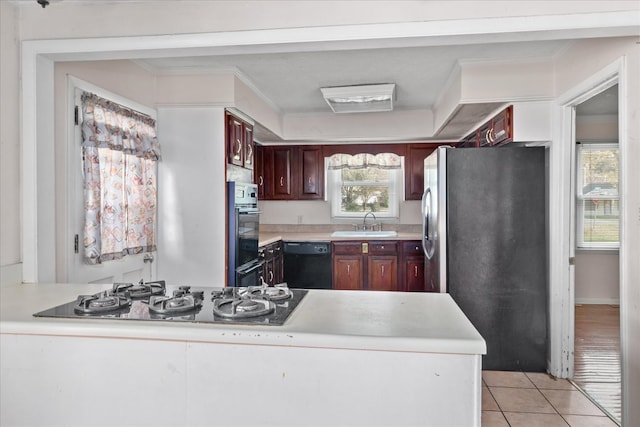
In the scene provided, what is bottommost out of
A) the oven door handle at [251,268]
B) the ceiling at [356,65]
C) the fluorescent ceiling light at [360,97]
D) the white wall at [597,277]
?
the white wall at [597,277]

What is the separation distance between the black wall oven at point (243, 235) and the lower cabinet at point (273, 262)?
274 mm

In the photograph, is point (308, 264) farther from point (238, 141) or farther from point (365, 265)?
→ point (238, 141)

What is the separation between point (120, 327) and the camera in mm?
1346

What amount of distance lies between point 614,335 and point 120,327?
175 inches

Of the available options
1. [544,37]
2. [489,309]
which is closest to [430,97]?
[489,309]

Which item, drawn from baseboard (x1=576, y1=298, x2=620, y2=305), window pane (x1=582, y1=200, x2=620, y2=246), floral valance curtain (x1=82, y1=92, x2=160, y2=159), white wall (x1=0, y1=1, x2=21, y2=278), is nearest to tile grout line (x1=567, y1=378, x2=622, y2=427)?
baseboard (x1=576, y1=298, x2=620, y2=305)

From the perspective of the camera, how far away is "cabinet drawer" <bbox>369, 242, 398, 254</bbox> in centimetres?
483

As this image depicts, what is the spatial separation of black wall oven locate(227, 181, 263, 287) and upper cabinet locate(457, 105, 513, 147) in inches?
84.8

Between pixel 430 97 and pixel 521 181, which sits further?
pixel 430 97

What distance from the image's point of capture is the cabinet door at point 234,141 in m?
3.44

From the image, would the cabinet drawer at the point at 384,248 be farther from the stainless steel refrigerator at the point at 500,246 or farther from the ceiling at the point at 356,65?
the stainless steel refrigerator at the point at 500,246

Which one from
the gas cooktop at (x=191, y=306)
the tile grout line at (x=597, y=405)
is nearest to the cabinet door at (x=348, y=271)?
the tile grout line at (x=597, y=405)

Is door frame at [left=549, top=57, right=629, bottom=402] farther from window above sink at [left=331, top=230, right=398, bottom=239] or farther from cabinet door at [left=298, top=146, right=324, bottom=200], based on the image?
cabinet door at [left=298, top=146, right=324, bottom=200]

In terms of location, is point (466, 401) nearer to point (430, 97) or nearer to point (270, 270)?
point (270, 270)
